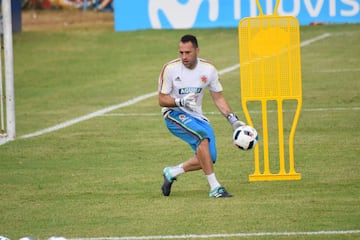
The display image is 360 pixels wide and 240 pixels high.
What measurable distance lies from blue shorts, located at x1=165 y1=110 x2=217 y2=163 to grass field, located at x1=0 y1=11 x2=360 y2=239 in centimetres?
60

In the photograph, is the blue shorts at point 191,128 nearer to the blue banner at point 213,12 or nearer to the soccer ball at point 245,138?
the soccer ball at point 245,138

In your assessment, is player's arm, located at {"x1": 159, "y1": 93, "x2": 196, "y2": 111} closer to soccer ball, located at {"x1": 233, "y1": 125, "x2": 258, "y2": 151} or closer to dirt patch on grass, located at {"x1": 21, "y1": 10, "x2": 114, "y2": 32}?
soccer ball, located at {"x1": 233, "y1": 125, "x2": 258, "y2": 151}

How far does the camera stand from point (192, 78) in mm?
13289

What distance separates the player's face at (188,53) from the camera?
13.0 metres

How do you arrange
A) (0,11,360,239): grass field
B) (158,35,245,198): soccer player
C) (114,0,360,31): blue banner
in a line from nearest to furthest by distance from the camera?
(0,11,360,239): grass field, (158,35,245,198): soccer player, (114,0,360,31): blue banner

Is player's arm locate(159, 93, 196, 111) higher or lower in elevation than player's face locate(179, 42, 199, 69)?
lower

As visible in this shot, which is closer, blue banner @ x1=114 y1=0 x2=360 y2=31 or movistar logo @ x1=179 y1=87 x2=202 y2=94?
movistar logo @ x1=179 y1=87 x2=202 y2=94

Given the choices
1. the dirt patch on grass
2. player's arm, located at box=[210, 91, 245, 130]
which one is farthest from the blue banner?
player's arm, located at box=[210, 91, 245, 130]

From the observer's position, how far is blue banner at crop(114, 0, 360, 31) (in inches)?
1415

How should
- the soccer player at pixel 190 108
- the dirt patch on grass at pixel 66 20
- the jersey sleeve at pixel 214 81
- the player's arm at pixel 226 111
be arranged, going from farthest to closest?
the dirt patch on grass at pixel 66 20, the jersey sleeve at pixel 214 81, the player's arm at pixel 226 111, the soccer player at pixel 190 108

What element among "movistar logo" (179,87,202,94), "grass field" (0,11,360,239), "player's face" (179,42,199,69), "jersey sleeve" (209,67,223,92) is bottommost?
"grass field" (0,11,360,239)

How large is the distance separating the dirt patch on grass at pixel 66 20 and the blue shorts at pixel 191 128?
90.0ft

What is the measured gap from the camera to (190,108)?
43.1 ft

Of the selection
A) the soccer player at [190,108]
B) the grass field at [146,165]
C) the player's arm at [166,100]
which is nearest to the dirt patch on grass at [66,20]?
the grass field at [146,165]
